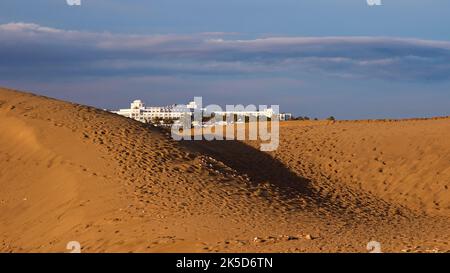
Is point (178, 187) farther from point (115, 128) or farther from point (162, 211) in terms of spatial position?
point (115, 128)

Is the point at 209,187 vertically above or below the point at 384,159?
above

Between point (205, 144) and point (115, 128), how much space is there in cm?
299

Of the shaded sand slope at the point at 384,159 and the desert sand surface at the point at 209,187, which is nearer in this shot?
the desert sand surface at the point at 209,187

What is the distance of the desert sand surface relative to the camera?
45.2 ft

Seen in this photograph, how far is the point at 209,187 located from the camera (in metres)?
17.5

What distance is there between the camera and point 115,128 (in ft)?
73.5

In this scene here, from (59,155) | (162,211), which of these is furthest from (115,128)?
(162,211)

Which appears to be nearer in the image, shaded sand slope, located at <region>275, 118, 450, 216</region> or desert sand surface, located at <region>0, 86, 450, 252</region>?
desert sand surface, located at <region>0, 86, 450, 252</region>

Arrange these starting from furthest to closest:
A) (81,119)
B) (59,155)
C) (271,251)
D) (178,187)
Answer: (81,119)
(59,155)
(178,187)
(271,251)

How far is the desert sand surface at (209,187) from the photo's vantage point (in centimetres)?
1377

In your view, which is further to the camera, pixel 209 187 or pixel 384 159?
pixel 384 159

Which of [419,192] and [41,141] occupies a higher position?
[41,141]

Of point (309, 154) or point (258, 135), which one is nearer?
point (309, 154)

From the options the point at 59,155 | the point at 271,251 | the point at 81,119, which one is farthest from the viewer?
the point at 81,119
